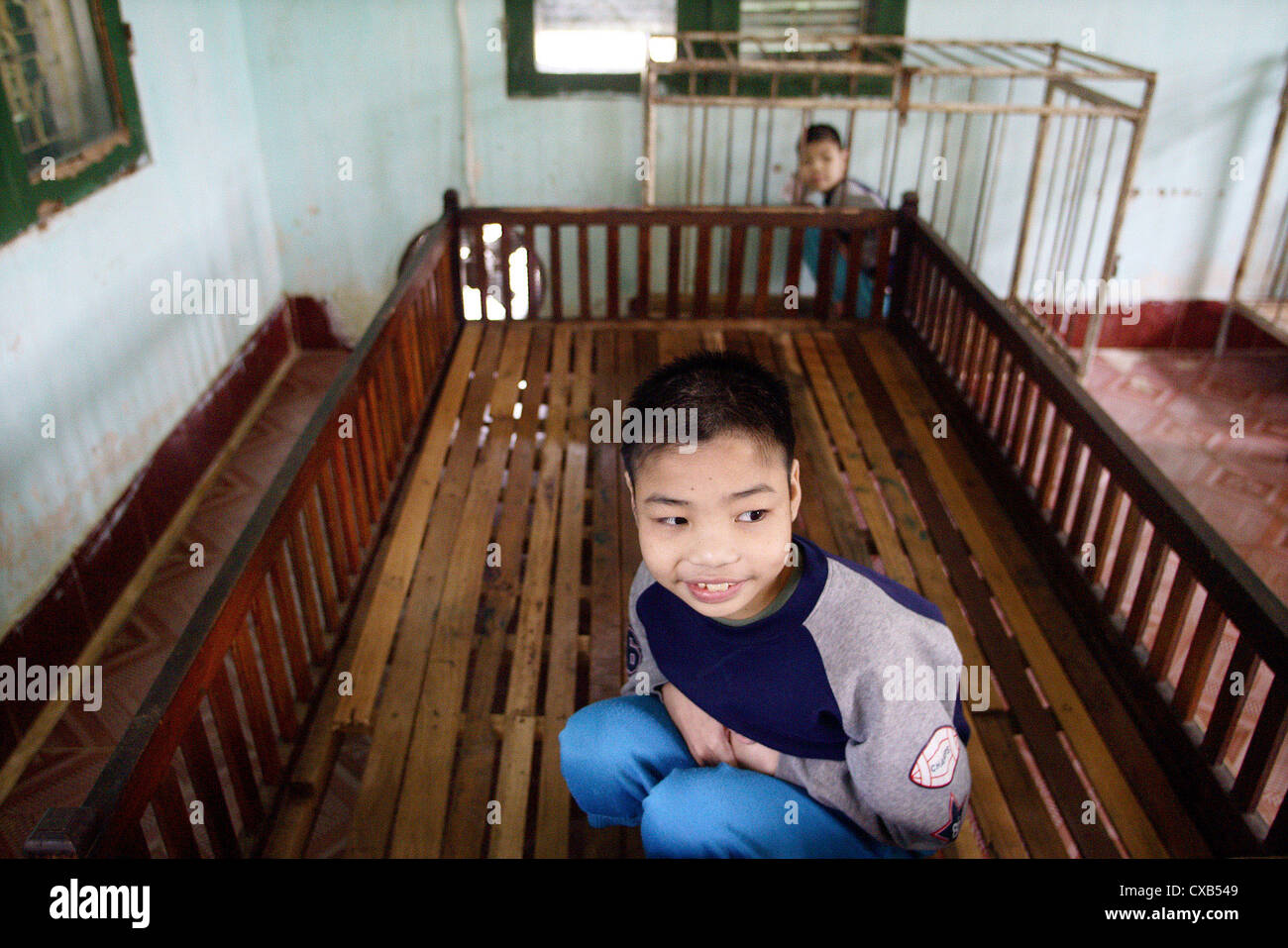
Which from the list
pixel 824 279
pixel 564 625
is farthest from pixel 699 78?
pixel 564 625

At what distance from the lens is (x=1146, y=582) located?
1.73 m

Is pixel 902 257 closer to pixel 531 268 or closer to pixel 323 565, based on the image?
pixel 531 268

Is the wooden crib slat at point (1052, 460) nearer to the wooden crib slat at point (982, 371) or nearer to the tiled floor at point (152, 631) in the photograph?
the wooden crib slat at point (982, 371)

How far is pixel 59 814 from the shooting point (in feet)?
3.29

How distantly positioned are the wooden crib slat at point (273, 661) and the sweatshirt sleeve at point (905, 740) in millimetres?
906

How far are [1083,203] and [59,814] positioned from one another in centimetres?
448

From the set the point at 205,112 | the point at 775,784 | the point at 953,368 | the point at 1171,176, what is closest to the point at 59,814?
the point at 775,784

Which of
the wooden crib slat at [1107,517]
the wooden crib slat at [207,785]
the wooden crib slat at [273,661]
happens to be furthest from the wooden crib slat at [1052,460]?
the wooden crib slat at [207,785]

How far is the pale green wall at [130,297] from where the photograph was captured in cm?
238

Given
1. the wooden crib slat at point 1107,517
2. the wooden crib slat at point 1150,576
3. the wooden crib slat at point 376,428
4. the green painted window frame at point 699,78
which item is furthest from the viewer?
the green painted window frame at point 699,78

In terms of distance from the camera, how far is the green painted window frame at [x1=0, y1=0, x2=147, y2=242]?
234 cm

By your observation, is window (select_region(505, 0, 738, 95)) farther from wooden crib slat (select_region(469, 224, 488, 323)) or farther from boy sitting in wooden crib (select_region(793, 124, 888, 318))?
wooden crib slat (select_region(469, 224, 488, 323))

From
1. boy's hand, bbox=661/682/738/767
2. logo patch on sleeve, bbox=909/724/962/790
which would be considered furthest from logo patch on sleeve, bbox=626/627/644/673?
logo patch on sleeve, bbox=909/724/962/790
